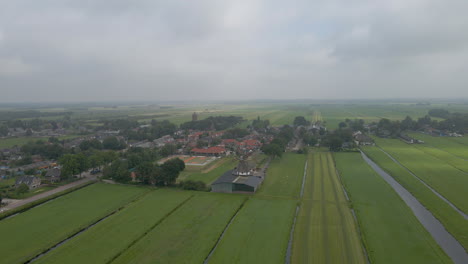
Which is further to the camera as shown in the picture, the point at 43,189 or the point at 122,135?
the point at 122,135

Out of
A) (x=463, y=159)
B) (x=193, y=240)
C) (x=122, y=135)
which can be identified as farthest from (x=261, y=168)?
(x=122, y=135)

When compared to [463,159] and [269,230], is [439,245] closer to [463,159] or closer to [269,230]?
→ [269,230]

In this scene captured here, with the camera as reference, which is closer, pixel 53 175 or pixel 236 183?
pixel 236 183

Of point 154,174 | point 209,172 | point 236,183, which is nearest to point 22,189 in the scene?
point 154,174

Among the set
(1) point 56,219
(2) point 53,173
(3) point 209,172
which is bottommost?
(3) point 209,172

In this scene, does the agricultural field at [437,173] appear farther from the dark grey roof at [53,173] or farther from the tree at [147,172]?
the dark grey roof at [53,173]

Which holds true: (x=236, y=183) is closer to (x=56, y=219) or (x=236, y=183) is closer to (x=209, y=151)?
(x=56, y=219)

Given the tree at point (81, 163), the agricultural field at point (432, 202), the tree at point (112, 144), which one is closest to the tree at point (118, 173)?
the tree at point (81, 163)

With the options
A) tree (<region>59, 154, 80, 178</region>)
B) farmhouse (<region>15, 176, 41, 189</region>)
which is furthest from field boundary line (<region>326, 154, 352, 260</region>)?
farmhouse (<region>15, 176, 41, 189</region>)

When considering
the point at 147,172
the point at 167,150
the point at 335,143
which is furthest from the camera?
the point at 335,143
